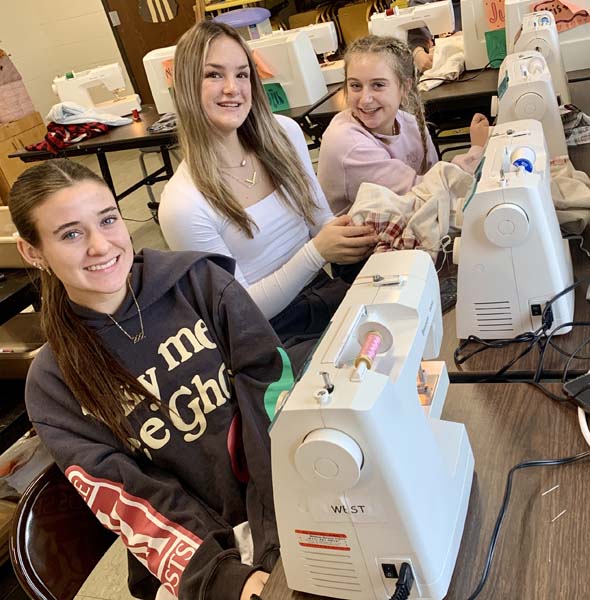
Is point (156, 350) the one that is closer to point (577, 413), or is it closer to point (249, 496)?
point (249, 496)

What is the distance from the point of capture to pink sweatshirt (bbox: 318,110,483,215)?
1.84 meters

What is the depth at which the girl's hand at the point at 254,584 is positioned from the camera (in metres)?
0.90

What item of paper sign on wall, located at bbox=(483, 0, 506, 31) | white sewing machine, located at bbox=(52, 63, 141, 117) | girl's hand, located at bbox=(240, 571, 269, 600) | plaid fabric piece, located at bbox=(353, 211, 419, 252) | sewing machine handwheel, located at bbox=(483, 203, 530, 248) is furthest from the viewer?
white sewing machine, located at bbox=(52, 63, 141, 117)

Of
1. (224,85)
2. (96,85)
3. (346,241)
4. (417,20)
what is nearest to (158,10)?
(96,85)

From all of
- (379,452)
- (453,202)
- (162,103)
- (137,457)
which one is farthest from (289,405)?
(162,103)

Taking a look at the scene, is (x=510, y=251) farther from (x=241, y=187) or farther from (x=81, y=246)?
(x=241, y=187)

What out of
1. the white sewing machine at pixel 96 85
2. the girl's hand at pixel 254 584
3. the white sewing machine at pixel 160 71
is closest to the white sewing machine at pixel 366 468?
the girl's hand at pixel 254 584

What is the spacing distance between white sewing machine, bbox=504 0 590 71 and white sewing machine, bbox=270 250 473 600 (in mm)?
1733

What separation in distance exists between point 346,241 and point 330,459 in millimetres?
909

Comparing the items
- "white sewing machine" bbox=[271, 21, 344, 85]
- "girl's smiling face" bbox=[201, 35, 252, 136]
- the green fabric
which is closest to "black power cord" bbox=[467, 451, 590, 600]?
the green fabric

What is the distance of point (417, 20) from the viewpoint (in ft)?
9.25

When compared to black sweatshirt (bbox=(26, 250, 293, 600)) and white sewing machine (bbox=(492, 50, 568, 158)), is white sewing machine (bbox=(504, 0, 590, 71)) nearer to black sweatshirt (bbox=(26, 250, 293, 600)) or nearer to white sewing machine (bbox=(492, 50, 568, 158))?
white sewing machine (bbox=(492, 50, 568, 158))

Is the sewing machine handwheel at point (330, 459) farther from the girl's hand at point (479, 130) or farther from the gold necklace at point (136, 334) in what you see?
the girl's hand at point (479, 130)

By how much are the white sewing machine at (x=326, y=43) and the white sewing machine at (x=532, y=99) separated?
1.56 meters
